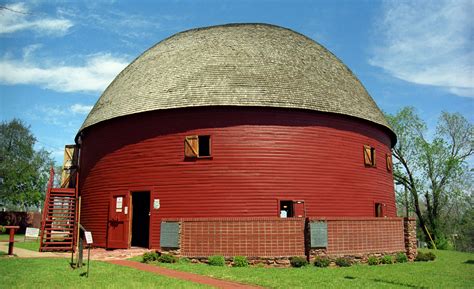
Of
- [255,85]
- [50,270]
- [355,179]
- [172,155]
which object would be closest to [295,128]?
[255,85]

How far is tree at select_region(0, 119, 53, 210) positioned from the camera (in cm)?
4288

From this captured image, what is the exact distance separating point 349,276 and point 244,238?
3.85m

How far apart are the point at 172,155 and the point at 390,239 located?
31.2 feet

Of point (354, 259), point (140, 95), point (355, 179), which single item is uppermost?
point (140, 95)

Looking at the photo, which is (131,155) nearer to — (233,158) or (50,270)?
(233,158)

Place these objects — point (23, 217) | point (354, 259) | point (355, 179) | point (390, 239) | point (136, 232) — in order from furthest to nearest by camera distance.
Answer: point (23, 217) → point (136, 232) → point (355, 179) → point (390, 239) → point (354, 259)

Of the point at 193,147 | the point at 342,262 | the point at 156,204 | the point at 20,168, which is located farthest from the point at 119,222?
the point at 20,168

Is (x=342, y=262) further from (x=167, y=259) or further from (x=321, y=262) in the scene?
(x=167, y=259)

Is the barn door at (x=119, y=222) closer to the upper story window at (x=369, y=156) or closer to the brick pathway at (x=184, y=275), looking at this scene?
the brick pathway at (x=184, y=275)

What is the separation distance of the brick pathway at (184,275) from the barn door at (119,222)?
3599 mm

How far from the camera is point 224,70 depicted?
18922mm

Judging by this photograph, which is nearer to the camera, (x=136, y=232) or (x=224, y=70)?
(x=224, y=70)

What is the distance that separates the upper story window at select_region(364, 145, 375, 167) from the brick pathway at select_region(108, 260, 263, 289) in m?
11.4

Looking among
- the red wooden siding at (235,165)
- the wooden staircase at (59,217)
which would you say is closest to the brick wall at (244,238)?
the red wooden siding at (235,165)
